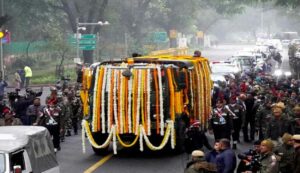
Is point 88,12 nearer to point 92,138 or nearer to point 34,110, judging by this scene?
point 34,110

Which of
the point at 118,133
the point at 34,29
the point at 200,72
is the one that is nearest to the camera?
the point at 118,133

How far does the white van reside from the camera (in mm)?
13023

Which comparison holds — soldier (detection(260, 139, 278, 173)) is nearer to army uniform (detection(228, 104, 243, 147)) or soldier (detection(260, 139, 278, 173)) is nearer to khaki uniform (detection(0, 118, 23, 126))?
khaki uniform (detection(0, 118, 23, 126))

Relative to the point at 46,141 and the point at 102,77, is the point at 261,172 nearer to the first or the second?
the point at 46,141

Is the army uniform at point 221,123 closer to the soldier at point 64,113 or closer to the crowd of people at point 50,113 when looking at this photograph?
the crowd of people at point 50,113

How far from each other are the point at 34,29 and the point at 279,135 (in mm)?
48901

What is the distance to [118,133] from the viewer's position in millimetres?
20938

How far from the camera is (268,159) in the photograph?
44.3ft

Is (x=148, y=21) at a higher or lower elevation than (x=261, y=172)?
higher

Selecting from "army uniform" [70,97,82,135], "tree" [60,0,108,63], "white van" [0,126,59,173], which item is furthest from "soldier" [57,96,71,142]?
"tree" [60,0,108,63]

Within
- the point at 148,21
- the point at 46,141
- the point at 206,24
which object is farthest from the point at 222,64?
the point at 206,24

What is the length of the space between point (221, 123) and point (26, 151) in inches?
374

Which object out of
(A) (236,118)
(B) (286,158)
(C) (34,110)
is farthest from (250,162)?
(C) (34,110)

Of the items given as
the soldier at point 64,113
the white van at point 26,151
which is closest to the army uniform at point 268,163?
the white van at point 26,151
